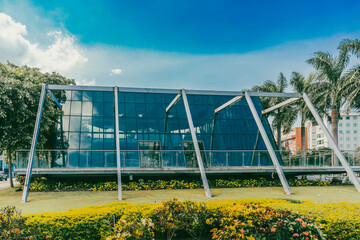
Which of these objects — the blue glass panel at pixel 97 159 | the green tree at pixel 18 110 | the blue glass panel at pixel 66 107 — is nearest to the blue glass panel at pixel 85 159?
the blue glass panel at pixel 97 159

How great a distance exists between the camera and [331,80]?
26297 millimetres

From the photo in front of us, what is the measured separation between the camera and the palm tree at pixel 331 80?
25125 mm

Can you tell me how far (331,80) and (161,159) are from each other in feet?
62.4

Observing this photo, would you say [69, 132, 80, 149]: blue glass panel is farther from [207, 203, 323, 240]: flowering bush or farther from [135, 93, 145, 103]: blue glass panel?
[207, 203, 323, 240]: flowering bush

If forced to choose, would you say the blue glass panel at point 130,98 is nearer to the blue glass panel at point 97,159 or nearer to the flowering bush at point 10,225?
the blue glass panel at point 97,159

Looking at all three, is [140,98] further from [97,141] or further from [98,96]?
[97,141]

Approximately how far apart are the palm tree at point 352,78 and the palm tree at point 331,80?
2.79 ft

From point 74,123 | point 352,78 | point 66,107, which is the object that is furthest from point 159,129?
point 352,78

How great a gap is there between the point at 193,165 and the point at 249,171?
4.35 metres

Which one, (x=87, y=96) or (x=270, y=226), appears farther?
(x=87, y=96)

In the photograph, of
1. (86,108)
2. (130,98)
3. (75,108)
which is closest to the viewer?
(75,108)

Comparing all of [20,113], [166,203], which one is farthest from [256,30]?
[20,113]

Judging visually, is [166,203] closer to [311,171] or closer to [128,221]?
[128,221]

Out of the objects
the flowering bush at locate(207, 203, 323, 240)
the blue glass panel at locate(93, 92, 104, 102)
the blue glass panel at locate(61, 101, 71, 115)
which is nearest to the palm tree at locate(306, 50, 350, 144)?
the blue glass panel at locate(93, 92, 104, 102)
